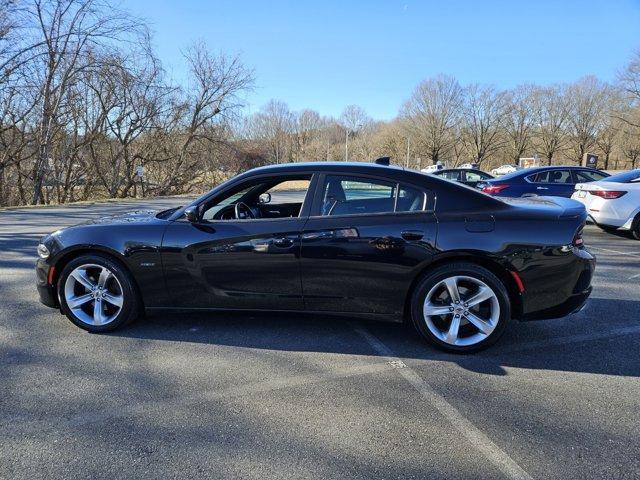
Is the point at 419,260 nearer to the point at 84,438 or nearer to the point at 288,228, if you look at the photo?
the point at 288,228

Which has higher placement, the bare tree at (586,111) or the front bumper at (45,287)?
the bare tree at (586,111)

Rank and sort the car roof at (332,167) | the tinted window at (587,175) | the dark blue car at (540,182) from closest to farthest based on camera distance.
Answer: the car roof at (332,167), the dark blue car at (540,182), the tinted window at (587,175)

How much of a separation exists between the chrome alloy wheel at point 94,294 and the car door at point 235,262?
561mm

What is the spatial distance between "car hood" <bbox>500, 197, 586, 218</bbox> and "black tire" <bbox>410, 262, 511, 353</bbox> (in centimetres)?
67

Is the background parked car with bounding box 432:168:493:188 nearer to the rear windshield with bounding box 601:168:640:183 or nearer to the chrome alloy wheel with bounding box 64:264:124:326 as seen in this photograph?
the rear windshield with bounding box 601:168:640:183

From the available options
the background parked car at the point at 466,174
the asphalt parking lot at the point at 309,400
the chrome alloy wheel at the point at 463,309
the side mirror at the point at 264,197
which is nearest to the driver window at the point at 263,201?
the side mirror at the point at 264,197

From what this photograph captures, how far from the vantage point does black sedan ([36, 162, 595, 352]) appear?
137 inches

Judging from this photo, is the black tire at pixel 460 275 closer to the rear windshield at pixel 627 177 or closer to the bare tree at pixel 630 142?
the rear windshield at pixel 627 177

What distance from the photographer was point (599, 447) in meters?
2.39

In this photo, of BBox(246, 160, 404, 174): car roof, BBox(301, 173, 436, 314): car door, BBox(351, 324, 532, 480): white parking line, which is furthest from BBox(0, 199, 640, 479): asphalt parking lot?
BBox(246, 160, 404, 174): car roof

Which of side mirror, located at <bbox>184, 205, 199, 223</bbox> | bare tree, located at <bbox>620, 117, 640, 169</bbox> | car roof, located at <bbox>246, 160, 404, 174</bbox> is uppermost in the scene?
bare tree, located at <bbox>620, 117, 640, 169</bbox>

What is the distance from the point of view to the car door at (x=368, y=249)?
352 cm

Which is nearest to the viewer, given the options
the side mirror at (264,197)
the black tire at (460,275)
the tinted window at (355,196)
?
the black tire at (460,275)

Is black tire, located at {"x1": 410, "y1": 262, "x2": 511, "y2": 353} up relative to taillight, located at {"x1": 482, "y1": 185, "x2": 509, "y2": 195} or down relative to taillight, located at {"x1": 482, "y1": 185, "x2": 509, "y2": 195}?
down
